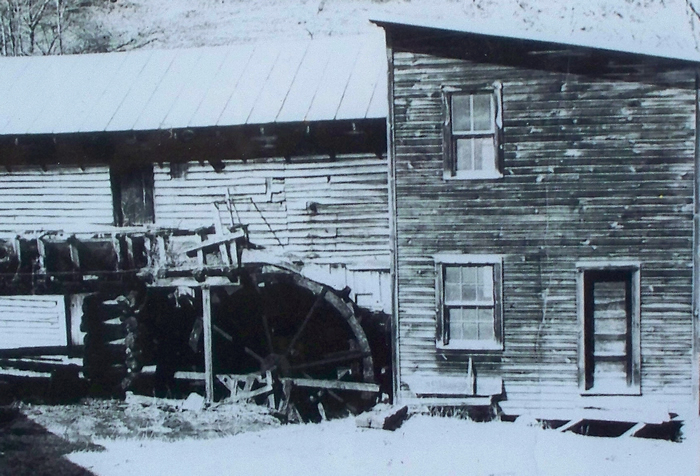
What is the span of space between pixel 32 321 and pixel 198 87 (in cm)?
582

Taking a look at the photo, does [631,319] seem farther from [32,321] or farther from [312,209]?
[32,321]

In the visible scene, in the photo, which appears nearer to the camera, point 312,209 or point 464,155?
point 464,155

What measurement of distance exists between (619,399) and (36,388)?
33.6 feet

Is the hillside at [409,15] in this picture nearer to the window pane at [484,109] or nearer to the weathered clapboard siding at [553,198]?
→ the weathered clapboard siding at [553,198]

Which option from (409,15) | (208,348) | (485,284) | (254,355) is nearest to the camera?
(409,15)

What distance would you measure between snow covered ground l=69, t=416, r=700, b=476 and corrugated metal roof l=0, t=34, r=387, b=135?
209 inches

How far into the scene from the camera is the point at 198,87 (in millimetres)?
12406

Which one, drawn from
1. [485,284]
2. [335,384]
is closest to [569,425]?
[485,284]

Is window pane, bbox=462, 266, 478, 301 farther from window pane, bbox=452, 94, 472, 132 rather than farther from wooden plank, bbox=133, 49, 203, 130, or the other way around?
wooden plank, bbox=133, 49, 203, 130

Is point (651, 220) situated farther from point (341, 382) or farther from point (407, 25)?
point (341, 382)

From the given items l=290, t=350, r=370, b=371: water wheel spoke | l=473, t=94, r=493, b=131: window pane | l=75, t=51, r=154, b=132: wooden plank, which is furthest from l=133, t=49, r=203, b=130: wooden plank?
l=473, t=94, r=493, b=131: window pane

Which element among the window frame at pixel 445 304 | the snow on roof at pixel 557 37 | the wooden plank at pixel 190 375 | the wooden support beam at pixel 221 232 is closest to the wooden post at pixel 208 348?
the wooden support beam at pixel 221 232

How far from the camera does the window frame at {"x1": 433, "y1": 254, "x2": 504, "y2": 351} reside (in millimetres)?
10312

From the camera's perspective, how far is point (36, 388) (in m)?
11.8
